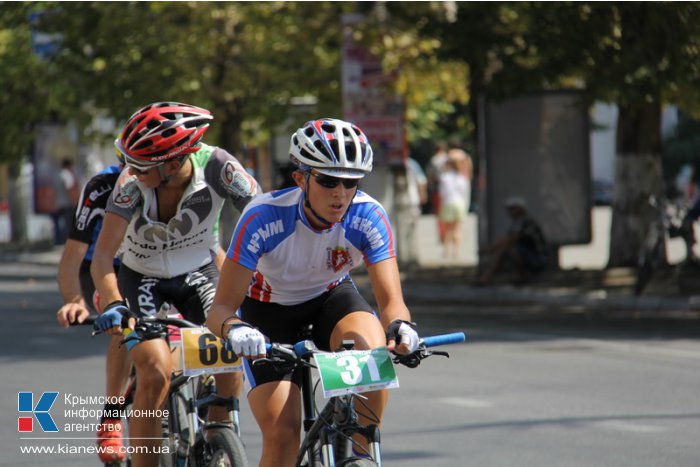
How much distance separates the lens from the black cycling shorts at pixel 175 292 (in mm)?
5977

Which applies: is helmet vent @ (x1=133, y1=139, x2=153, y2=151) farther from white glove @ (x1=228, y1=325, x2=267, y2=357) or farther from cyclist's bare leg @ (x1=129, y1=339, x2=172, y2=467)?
white glove @ (x1=228, y1=325, x2=267, y2=357)

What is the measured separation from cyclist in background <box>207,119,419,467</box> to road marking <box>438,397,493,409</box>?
13.3 feet

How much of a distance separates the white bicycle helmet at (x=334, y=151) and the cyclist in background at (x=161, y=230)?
3.31ft

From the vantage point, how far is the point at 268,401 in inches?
188

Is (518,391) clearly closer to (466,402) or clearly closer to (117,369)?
(466,402)

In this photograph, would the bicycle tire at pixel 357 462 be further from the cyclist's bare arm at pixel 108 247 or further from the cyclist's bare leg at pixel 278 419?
the cyclist's bare arm at pixel 108 247

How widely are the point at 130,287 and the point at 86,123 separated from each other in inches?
699

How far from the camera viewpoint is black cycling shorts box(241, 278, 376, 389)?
4996 millimetres

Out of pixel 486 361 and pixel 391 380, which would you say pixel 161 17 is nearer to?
pixel 486 361

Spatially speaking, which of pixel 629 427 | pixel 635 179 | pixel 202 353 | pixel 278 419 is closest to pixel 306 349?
pixel 278 419

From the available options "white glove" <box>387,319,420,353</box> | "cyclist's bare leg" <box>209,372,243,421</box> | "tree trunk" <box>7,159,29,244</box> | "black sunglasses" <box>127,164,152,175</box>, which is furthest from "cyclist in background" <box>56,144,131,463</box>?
→ "tree trunk" <box>7,159,29,244</box>

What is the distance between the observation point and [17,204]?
32344mm

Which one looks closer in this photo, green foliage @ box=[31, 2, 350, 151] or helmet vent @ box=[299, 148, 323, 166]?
helmet vent @ box=[299, 148, 323, 166]

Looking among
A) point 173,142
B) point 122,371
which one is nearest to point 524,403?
point 122,371
